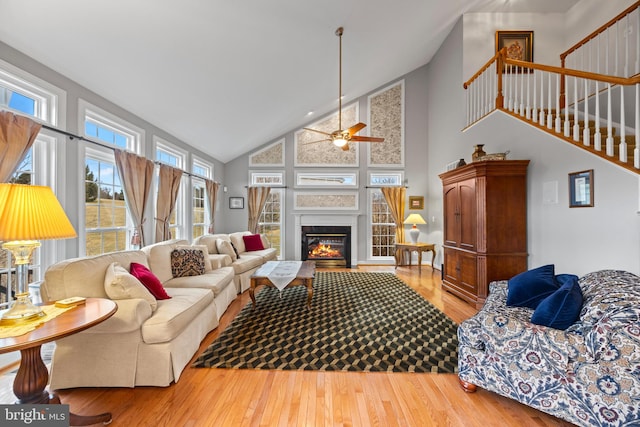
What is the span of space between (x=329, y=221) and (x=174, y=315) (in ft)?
15.6

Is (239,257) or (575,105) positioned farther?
(239,257)

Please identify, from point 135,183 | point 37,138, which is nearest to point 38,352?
point 37,138

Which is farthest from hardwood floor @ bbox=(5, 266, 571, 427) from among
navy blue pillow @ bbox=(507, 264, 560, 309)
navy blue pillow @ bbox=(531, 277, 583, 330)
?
navy blue pillow @ bbox=(507, 264, 560, 309)

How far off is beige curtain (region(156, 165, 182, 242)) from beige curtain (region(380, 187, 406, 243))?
4541mm

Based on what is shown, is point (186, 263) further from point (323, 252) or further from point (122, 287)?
point (323, 252)

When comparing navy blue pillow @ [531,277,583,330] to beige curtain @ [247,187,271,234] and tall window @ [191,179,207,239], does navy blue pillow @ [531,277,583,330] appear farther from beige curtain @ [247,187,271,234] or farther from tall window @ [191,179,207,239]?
beige curtain @ [247,187,271,234]

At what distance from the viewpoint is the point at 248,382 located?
2051mm

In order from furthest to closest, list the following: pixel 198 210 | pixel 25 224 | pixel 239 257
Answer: pixel 198 210
pixel 239 257
pixel 25 224

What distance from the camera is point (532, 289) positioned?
7.58ft

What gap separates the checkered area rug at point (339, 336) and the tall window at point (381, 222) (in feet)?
8.65

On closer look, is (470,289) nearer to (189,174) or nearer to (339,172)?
(339,172)

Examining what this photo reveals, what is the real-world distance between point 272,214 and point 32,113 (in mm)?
4670

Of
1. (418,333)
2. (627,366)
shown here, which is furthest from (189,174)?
(627,366)

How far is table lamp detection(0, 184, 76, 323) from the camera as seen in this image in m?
1.34
